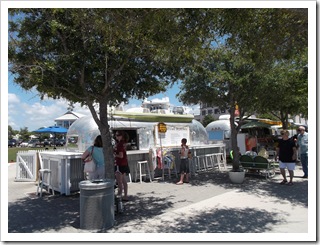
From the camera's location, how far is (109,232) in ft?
17.0

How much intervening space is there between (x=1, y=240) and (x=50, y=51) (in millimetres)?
4026

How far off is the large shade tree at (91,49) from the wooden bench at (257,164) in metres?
5.50

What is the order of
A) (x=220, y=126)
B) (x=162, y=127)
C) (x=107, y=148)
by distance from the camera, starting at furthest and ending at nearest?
(x=220, y=126), (x=162, y=127), (x=107, y=148)

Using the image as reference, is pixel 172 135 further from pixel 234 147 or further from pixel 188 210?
pixel 188 210

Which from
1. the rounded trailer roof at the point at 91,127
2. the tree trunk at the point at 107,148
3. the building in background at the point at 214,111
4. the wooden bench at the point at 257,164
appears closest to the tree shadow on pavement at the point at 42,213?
the tree trunk at the point at 107,148

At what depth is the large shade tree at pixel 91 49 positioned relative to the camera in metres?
5.31

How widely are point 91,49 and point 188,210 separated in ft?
13.9

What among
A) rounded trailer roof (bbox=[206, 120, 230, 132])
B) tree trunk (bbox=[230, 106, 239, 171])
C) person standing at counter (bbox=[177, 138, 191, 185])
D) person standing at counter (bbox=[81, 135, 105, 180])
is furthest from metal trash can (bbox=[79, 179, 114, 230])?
rounded trailer roof (bbox=[206, 120, 230, 132])

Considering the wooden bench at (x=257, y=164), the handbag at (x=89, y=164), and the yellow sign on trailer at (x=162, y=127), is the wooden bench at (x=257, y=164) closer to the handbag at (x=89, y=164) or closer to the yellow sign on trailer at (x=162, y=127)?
the yellow sign on trailer at (x=162, y=127)

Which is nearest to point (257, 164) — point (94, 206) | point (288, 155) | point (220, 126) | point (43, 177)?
point (288, 155)

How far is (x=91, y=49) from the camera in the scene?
618 centimetres

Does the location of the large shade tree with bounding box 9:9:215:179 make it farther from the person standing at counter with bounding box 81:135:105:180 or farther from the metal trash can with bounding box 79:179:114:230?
the metal trash can with bounding box 79:179:114:230

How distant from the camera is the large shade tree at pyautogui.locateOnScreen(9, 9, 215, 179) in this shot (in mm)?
5312

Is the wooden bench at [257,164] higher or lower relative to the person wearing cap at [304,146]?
lower
